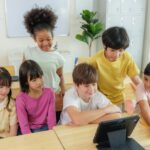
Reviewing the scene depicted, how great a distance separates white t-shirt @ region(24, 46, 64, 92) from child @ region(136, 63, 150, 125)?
732 millimetres

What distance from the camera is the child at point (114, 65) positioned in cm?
178

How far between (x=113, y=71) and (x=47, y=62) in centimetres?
55

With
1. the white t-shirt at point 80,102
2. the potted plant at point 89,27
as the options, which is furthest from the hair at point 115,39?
the potted plant at point 89,27

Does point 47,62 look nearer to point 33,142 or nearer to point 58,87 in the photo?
point 58,87

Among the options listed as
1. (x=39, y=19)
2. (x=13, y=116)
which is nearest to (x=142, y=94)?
(x=13, y=116)

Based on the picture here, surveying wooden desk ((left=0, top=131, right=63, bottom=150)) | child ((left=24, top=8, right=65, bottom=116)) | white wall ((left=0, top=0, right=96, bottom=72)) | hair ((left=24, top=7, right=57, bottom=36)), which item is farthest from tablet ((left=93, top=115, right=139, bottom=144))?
white wall ((left=0, top=0, right=96, bottom=72))

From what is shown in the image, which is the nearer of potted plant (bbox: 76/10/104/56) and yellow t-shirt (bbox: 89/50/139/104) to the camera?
yellow t-shirt (bbox: 89/50/139/104)

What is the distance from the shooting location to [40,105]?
5.96ft

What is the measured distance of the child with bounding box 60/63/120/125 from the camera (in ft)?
5.05

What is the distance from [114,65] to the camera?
190 centimetres

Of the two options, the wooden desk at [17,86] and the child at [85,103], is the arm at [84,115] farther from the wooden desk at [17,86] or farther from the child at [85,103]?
the wooden desk at [17,86]

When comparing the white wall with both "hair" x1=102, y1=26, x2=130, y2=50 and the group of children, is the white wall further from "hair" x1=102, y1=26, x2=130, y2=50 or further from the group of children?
"hair" x1=102, y1=26, x2=130, y2=50

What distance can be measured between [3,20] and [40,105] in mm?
2795

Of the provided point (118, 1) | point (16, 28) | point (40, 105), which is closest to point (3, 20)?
point (16, 28)
